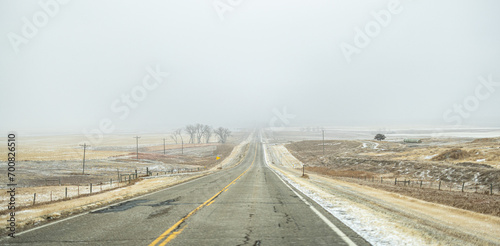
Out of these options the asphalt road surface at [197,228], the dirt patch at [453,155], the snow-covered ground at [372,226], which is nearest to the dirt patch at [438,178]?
the dirt patch at [453,155]

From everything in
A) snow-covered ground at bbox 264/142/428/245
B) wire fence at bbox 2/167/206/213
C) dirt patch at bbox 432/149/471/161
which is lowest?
wire fence at bbox 2/167/206/213

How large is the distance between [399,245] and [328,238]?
5.15 ft

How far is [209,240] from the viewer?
7.00 m

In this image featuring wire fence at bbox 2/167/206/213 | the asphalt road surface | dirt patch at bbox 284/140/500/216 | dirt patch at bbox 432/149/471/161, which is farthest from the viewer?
dirt patch at bbox 432/149/471/161

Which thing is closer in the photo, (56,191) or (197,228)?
(197,228)

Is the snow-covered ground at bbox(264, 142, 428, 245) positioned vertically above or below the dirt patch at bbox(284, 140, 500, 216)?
above

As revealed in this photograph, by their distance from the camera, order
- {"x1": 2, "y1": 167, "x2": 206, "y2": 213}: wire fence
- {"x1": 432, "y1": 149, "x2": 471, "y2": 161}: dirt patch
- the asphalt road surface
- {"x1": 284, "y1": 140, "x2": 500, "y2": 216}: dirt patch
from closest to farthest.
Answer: the asphalt road surface, {"x1": 284, "y1": 140, "x2": 500, "y2": 216}: dirt patch, {"x1": 2, "y1": 167, "x2": 206, "y2": 213}: wire fence, {"x1": 432, "y1": 149, "x2": 471, "y2": 161}: dirt patch

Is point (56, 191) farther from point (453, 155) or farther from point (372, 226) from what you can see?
point (453, 155)

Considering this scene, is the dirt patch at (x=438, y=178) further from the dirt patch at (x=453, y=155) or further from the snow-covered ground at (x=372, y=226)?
the snow-covered ground at (x=372, y=226)

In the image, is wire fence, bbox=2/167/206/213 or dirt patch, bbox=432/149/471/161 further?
dirt patch, bbox=432/149/471/161

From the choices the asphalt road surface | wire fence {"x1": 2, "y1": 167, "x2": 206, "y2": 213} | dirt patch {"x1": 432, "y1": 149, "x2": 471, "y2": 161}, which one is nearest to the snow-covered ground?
the asphalt road surface

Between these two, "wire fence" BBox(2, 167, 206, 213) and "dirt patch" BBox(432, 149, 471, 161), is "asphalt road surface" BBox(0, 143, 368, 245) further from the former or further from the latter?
"dirt patch" BBox(432, 149, 471, 161)

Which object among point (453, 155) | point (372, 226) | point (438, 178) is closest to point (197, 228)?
point (372, 226)

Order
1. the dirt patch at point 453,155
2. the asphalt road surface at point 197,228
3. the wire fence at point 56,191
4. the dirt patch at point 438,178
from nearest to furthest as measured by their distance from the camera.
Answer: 1. the asphalt road surface at point 197,228
2. the dirt patch at point 438,178
3. the wire fence at point 56,191
4. the dirt patch at point 453,155
